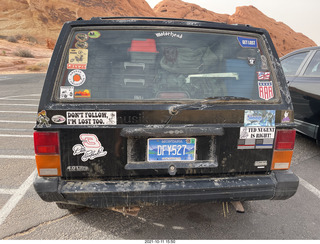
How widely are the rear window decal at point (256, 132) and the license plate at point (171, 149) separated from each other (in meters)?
0.44

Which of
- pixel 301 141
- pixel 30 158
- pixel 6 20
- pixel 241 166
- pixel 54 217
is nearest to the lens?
pixel 241 166

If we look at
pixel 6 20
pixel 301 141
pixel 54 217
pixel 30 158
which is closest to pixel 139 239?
pixel 54 217

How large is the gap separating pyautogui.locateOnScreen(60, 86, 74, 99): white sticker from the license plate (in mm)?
740

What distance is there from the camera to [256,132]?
208 cm

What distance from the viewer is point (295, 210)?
2.75 m

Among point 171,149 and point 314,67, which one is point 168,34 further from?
point 314,67

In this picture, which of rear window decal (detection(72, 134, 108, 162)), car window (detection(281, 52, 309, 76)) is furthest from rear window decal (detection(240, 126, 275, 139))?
car window (detection(281, 52, 309, 76))

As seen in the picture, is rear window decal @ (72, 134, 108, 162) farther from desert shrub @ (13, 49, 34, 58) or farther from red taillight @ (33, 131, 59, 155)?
desert shrub @ (13, 49, 34, 58)

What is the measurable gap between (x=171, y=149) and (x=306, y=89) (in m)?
3.57

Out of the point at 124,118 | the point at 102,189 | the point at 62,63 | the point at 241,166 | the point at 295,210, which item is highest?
the point at 62,63

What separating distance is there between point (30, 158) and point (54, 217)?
72.7 inches

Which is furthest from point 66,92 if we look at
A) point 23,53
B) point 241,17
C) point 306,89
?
point 241,17

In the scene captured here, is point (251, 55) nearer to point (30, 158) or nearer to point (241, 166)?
point (241, 166)

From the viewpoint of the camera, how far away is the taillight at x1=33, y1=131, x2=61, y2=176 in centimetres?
192
